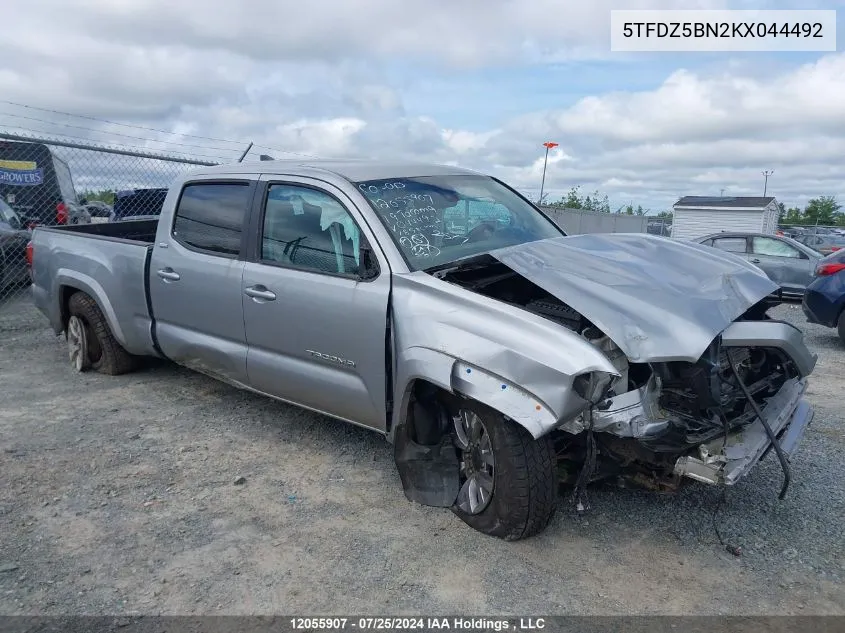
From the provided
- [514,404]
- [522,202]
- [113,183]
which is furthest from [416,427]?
[113,183]

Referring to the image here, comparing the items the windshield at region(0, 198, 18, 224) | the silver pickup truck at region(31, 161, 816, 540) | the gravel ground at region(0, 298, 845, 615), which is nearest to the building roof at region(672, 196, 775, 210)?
the windshield at region(0, 198, 18, 224)

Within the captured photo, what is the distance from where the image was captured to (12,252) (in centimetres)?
913

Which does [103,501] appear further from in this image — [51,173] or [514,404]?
[51,173]

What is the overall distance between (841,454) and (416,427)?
288 centimetres

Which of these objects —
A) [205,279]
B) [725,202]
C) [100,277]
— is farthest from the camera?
[725,202]

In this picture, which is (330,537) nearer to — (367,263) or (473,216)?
(367,263)

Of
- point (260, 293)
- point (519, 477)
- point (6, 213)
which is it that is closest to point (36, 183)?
point (6, 213)

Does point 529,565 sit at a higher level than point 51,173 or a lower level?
lower

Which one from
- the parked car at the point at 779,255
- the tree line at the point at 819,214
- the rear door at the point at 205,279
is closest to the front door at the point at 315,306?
the rear door at the point at 205,279

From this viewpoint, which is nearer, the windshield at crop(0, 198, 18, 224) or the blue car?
the blue car

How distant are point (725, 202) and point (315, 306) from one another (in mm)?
34472

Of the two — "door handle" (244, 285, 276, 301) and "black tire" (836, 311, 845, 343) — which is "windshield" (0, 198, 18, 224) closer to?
"door handle" (244, 285, 276, 301)

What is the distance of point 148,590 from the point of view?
301 centimetres

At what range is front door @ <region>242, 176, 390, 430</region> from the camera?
371 centimetres
